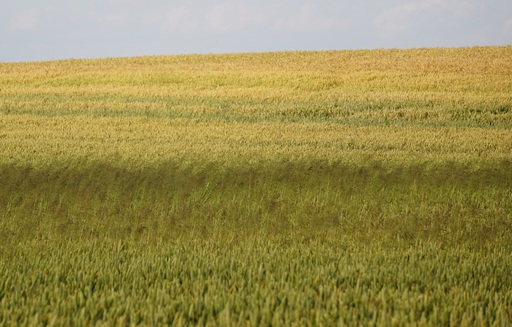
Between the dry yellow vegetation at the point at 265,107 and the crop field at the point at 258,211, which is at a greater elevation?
the dry yellow vegetation at the point at 265,107

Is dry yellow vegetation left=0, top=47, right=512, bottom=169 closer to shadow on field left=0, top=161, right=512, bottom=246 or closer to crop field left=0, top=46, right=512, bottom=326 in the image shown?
crop field left=0, top=46, right=512, bottom=326

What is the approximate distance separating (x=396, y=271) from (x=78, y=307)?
273 centimetres

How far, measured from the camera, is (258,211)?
371 inches

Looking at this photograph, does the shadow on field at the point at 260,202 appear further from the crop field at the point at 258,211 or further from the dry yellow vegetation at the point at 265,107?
the dry yellow vegetation at the point at 265,107

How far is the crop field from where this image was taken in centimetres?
473

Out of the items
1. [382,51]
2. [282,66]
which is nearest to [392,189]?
[282,66]

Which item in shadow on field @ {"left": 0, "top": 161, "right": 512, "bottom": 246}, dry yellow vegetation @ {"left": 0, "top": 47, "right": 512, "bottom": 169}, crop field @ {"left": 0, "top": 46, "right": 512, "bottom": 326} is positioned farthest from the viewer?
dry yellow vegetation @ {"left": 0, "top": 47, "right": 512, "bottom": 169}

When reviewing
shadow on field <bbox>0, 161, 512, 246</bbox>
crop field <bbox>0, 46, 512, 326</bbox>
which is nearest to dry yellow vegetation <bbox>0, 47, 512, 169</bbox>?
crop field <bbox>0, 46, 512, 326</bbox>

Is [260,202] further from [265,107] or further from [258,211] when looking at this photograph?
[265,107]

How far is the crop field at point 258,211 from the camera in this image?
4.73 metres

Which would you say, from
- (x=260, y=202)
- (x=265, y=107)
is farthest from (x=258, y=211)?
(x=265, y=107)

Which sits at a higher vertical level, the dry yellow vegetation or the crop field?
the dry yellow vegetation

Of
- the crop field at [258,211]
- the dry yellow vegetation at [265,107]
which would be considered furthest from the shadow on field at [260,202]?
the dry yellow vegetation at [265,107]

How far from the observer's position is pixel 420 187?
33.6ft
